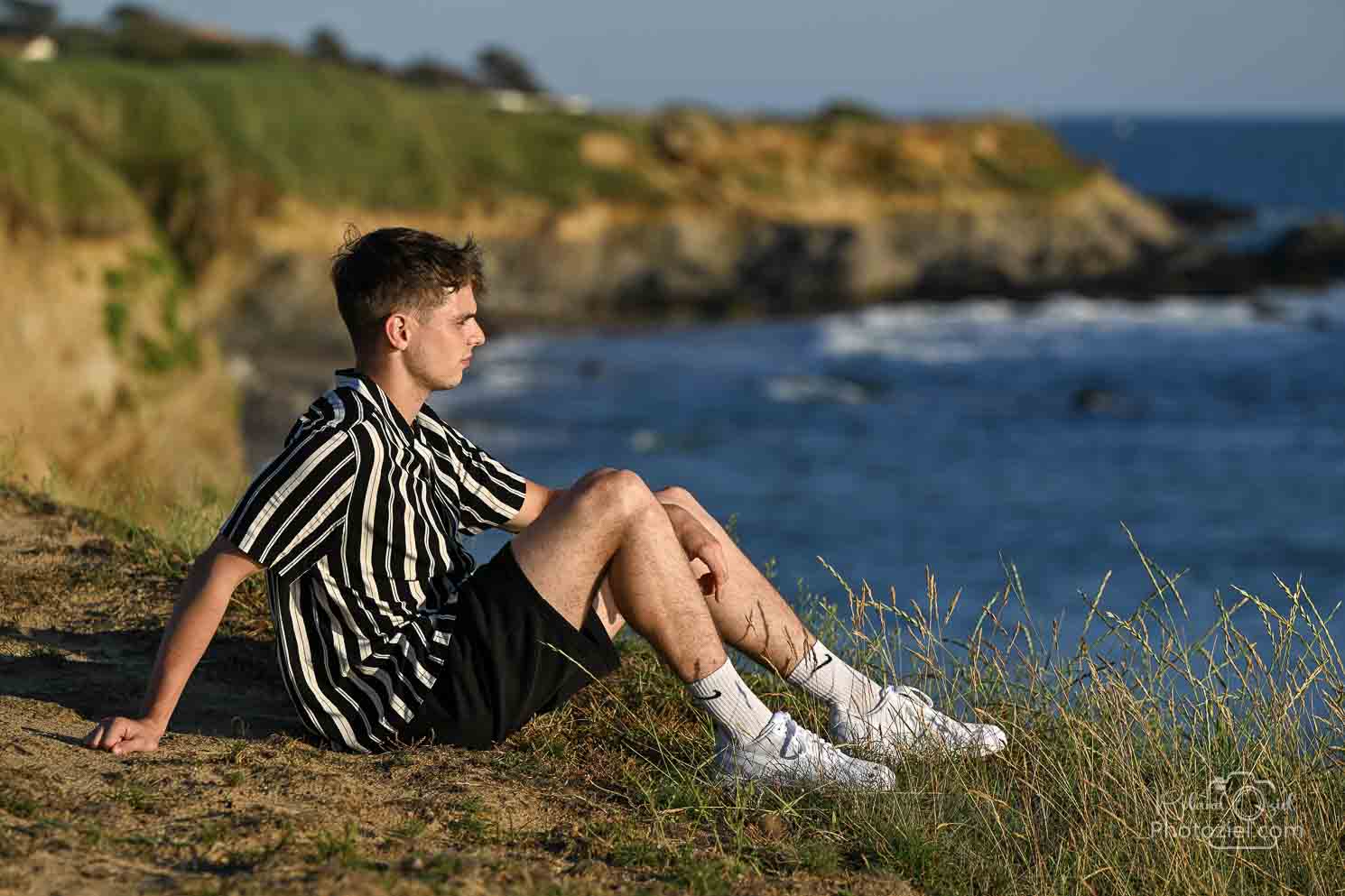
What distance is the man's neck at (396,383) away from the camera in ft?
13.4

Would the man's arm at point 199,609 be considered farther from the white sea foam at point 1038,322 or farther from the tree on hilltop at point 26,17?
the tree on hilltop at point 26,17

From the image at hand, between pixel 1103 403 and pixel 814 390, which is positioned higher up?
pixel 814 390

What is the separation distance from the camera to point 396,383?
409 cm

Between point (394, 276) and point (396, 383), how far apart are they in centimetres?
29

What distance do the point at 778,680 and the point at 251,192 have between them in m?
36.8

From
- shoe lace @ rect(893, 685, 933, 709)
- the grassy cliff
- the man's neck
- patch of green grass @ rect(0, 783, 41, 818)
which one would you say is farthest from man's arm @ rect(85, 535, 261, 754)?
the grassy cliff

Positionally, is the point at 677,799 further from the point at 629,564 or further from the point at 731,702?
the point at 629,564

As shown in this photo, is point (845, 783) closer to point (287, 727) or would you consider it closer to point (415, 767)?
point (415, 767)

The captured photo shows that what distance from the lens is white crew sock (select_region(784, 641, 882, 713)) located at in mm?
4375

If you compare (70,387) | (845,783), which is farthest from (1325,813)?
(70,387)

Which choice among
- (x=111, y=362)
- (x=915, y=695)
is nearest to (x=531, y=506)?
(x=915, y=695)

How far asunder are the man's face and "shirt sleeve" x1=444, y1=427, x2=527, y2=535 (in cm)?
33

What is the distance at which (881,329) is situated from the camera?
149 feet

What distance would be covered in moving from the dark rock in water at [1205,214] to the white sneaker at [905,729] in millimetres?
69988
